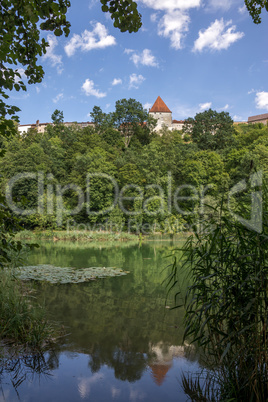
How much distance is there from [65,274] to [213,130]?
142ft

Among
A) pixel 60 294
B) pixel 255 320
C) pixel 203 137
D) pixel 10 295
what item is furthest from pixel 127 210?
pixel 255 320

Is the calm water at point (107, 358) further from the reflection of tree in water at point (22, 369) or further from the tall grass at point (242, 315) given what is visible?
the tall grass at point (242, 315)

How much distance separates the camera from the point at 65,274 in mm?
9992

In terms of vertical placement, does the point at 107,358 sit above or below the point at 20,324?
below

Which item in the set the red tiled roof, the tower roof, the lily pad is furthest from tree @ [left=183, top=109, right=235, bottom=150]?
the red tiled roof

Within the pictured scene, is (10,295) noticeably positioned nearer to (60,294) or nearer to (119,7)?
(60,294)

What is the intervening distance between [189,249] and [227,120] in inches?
1856

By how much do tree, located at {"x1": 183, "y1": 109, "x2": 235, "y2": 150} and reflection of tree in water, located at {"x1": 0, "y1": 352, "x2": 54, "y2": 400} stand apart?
141ft

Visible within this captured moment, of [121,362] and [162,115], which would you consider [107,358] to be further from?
[162,115]

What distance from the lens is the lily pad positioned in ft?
30.1

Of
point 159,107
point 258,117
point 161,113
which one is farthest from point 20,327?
point 258,117

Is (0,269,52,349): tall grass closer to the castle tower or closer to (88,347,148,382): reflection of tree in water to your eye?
(88,347,148,382): reflection of tree in water

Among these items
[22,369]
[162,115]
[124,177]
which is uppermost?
[162,115]

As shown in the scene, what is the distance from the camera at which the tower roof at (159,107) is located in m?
68.1
